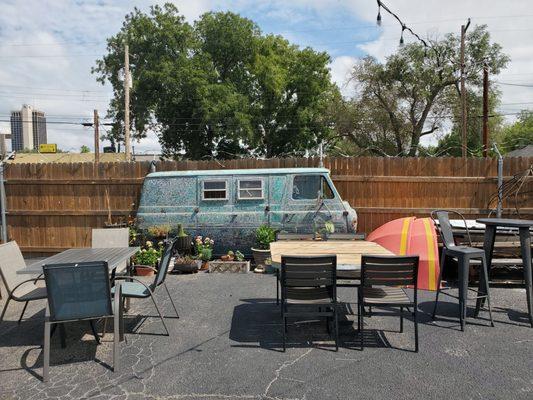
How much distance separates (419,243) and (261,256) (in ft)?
9.78

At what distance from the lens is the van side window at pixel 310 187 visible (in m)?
8.27

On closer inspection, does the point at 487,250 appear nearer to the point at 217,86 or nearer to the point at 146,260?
the point at 146,260

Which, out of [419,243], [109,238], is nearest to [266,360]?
[109,238]

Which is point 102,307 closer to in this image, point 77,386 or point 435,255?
point 77,386

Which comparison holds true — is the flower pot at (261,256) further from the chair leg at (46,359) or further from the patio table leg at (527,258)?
the chair leg at (46,359)

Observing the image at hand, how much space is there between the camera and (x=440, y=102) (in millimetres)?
28406

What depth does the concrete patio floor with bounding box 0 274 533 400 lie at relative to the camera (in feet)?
11.4

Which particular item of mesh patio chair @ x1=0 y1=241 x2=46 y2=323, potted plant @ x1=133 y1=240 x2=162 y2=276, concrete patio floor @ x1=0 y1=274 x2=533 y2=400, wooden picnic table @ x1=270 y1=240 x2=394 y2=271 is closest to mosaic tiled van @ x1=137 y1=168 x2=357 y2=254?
potted plant @ x1=133 y1=240 x2=162 y2=276

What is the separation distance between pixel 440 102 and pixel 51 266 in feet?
96.5

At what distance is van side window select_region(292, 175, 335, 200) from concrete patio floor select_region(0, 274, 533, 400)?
3113 millimetres

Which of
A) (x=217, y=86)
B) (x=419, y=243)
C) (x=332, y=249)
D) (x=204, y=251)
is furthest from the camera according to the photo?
(x=217, y=86)

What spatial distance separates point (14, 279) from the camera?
4.72 metres

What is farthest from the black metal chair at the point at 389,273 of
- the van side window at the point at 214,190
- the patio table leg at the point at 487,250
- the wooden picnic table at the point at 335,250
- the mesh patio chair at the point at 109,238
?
the van side window at the point at 214,190

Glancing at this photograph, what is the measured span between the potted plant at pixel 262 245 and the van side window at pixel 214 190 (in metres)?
1.09
